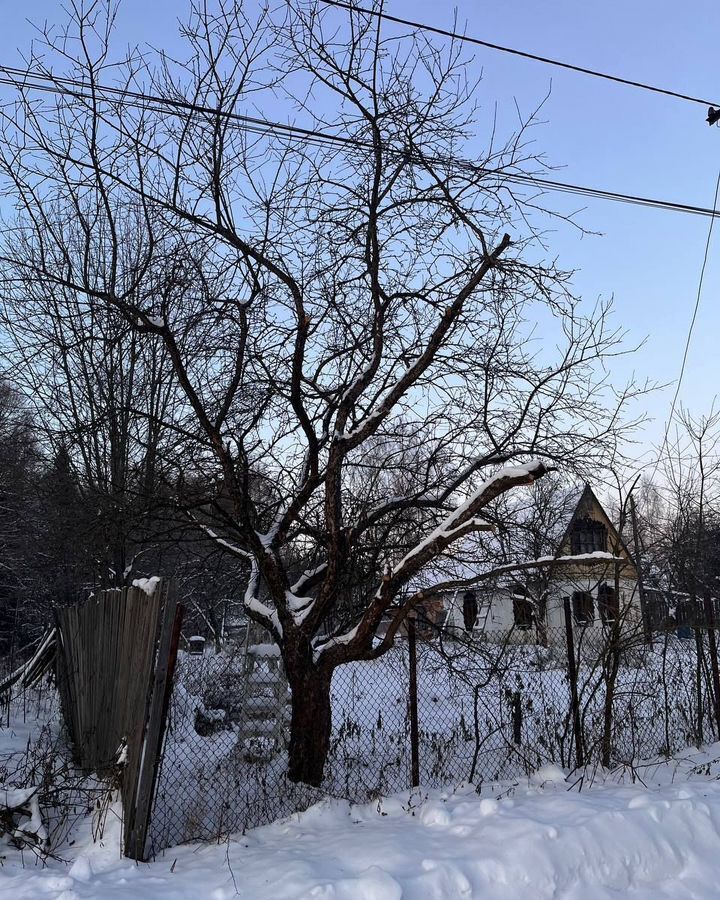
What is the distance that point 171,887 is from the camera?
12.6 ft

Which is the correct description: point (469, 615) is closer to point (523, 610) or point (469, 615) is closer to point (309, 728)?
point (523, 610)

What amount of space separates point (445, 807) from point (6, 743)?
16.8 ft

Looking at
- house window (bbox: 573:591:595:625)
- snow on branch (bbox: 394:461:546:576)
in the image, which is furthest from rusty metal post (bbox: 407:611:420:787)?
house window (bbox: 573:591:595:625)

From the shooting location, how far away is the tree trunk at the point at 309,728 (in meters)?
5.65

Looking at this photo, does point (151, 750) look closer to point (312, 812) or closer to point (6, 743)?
point (312, 812)

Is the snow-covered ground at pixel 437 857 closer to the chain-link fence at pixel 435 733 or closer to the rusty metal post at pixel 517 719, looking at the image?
the chain-link fence at pixel 435 733

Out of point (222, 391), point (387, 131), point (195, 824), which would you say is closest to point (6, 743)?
point (195, 824)

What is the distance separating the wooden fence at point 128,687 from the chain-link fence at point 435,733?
0.49 m

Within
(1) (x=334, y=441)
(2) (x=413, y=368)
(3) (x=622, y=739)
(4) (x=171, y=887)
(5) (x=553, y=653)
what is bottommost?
(4) (x=171, y=887)

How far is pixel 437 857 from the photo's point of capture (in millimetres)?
4020

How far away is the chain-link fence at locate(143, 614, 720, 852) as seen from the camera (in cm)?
558

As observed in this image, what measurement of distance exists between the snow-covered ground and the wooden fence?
1.30ft

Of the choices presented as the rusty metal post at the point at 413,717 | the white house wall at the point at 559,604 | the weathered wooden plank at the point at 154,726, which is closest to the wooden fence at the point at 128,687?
the weathered wooden plank at the point at 154,726

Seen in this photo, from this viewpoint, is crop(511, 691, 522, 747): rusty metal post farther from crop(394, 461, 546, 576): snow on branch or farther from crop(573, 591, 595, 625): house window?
crop(394, 461, 546, 576): snow on branch
